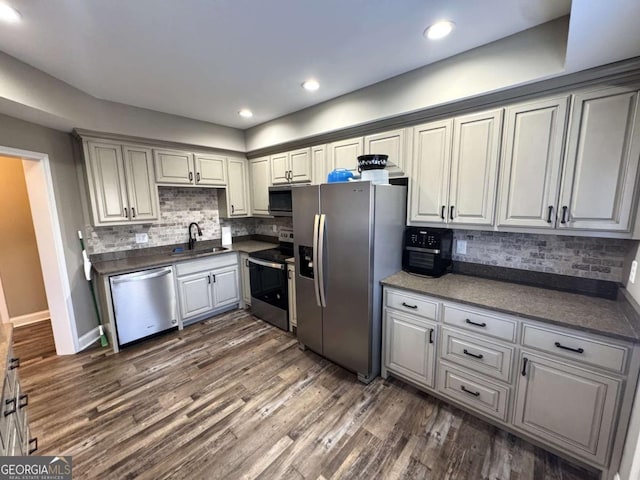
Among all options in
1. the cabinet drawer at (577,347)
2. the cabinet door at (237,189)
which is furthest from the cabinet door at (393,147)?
the cabinet door at (237,189)

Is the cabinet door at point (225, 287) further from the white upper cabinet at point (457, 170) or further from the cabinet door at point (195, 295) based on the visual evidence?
the white upper cabinet at point (457, 170)

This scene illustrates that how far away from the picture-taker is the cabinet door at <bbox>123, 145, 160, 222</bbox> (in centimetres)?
305

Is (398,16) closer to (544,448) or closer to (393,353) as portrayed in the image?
(393,353)

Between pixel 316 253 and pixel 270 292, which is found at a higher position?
pixel 316 253

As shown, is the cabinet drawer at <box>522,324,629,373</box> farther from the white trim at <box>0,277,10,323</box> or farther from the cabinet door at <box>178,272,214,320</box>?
the white trim at <box>0,277,10,323</box>

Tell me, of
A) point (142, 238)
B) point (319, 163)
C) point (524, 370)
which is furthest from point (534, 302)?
point (142, 238)

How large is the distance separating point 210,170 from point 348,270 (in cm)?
268

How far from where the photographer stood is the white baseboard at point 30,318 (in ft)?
11.4

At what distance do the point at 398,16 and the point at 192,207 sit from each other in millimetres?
3484

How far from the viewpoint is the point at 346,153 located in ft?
9.39

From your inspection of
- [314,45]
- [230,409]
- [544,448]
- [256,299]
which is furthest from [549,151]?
[256,299]

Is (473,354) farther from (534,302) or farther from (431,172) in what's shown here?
(431,172)

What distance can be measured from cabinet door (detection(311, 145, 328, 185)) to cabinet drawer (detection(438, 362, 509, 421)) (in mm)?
2277

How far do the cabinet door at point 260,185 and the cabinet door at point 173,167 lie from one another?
90cm
